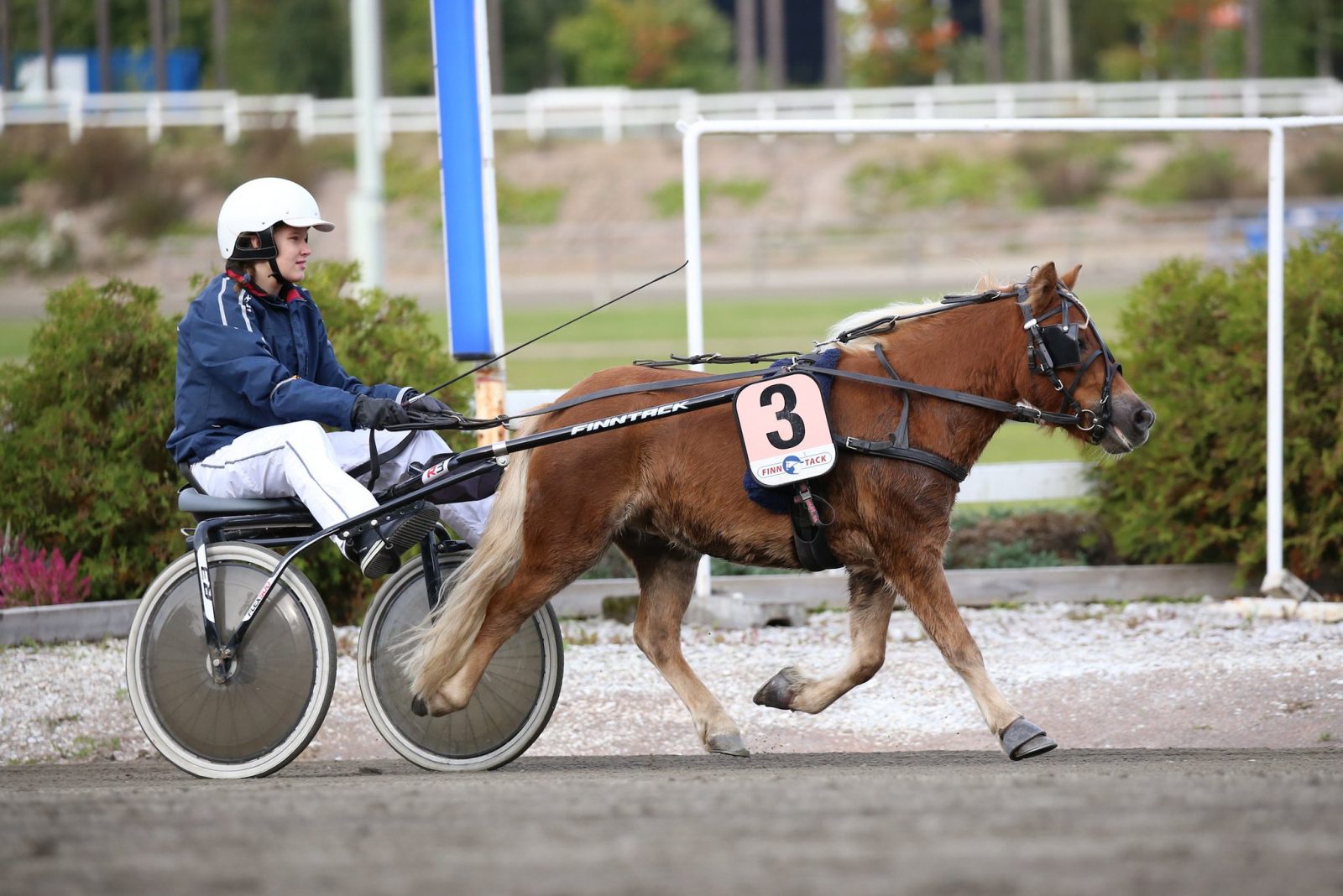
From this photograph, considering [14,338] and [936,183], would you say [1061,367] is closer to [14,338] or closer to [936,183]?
[14,338]

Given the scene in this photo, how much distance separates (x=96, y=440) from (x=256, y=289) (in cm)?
269

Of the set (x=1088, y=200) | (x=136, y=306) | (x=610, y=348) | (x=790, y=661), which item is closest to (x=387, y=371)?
(x=136, y=306)

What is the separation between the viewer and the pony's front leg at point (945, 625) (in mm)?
5246

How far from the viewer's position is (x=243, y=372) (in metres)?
5.39

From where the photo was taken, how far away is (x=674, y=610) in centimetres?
589

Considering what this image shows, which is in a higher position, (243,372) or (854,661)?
(243,372)

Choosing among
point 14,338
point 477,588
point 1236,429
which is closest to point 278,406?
point 477,588

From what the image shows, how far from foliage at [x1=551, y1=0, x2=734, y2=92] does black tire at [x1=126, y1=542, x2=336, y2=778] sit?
42.8 metres

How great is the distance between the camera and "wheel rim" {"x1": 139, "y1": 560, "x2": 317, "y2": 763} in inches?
215

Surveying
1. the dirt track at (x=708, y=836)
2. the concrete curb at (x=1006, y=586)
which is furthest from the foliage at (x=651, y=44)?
the dirt track at (x=708, y=836)

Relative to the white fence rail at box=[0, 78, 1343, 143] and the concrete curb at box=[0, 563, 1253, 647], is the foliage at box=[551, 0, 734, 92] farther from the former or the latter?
the concrete curb at box=[0, 563, 1253, 647]

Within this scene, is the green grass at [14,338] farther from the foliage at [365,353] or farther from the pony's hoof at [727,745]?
the pony's hoof at [727,745]

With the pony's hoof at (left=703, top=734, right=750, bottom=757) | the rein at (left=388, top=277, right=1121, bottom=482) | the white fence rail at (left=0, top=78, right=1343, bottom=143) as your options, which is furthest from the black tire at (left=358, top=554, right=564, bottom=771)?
the white fence rail at (left=0, top=78, right=1343, bottom=143)

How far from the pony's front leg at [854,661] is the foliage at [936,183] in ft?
104
